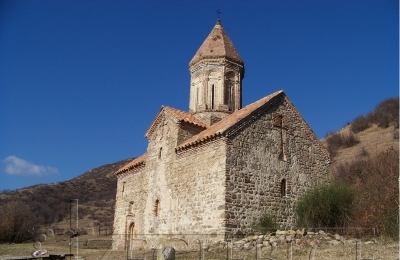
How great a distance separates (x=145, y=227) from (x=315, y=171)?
7.71m

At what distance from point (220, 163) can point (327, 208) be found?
4.30 m

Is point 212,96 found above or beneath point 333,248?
above

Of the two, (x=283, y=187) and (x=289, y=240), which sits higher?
(x=283, y=187)

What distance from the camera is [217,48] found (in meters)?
20.9

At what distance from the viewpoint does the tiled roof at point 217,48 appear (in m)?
20.6

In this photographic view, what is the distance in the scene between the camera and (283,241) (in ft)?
41.1

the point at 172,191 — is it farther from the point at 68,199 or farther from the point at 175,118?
the point at 68,199

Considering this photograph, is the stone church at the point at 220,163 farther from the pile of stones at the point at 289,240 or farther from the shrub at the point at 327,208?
the pile of stones at the point at 289,240

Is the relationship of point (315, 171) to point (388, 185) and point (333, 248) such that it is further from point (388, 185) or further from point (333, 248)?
point (333, 248)

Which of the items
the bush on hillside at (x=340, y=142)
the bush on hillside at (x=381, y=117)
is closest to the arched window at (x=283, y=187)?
the bush on hillside at (x=340, y=142)

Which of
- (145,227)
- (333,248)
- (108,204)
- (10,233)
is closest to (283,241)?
(333,248)

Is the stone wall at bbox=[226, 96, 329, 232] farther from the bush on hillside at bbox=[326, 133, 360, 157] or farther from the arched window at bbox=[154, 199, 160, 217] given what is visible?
the bush on hillside at bbox=[326, 133, 360, 157]

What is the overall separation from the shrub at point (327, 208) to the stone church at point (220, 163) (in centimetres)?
62

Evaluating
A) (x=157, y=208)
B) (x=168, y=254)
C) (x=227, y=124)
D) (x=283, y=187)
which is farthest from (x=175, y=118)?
(x=168, y=254)
